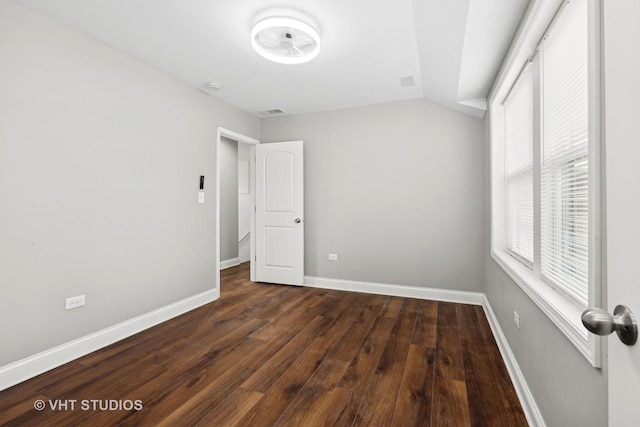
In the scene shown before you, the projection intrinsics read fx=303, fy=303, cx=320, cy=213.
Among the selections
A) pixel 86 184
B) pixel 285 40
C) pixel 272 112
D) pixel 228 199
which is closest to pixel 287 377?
pixel 86 184

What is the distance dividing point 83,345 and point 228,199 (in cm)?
371

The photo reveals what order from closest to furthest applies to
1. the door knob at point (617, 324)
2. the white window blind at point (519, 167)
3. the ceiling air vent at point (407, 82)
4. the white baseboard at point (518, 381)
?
the door knob at point (617, 324) < the white baseboard at point (518, 381) < the white window blind at point (519, 167) < the ceiling air vent at point (407, 82)

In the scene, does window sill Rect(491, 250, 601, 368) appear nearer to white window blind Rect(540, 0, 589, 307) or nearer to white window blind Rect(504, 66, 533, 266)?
white window blind Rect(540, 0, 589, 307)

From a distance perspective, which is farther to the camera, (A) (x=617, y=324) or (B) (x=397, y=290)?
(B) (x=397, y=290)

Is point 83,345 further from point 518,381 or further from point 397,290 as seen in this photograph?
point 397,290

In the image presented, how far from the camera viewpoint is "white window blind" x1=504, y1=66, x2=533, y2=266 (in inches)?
83.9

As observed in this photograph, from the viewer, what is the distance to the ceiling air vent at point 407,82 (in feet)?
10.5

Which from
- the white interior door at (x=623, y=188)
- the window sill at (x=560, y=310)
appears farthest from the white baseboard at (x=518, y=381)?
the white interior door at (x=623, y=188)

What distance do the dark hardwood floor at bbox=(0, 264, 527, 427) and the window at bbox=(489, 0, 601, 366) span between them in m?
0.78

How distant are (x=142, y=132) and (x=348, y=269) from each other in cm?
292

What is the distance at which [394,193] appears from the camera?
395 centimetres

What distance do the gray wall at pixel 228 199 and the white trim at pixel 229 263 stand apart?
0.16 ft

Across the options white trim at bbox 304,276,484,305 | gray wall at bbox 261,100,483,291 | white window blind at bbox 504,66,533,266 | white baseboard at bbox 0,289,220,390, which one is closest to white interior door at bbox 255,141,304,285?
gray wall at bbox 261,100,483,291

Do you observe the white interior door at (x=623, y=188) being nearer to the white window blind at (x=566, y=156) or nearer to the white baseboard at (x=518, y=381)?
the white window blind at (x=566, y=156)
